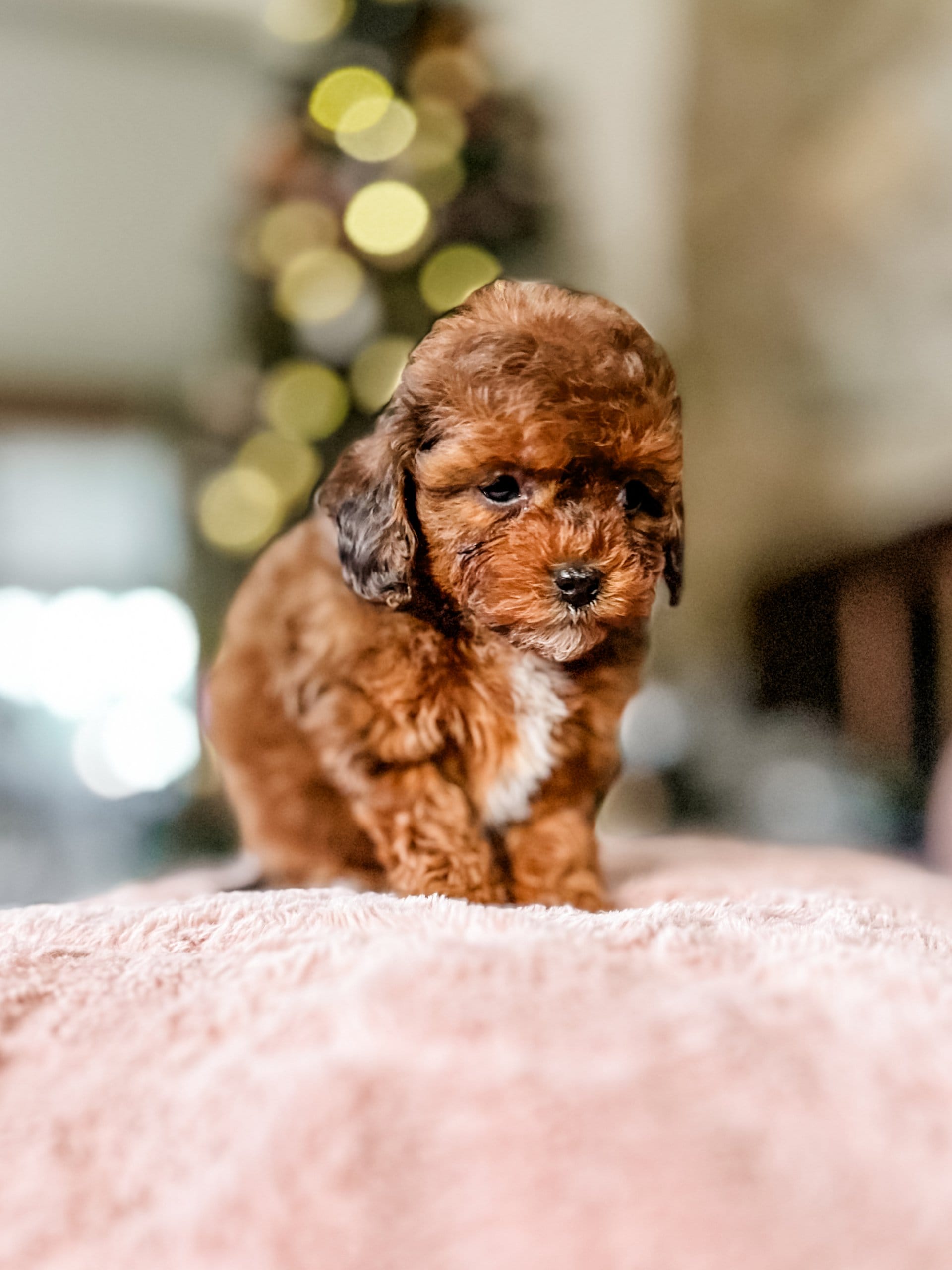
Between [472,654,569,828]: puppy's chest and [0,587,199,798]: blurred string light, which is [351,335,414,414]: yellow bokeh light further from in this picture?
[472,654,569,828]: puppy's chest

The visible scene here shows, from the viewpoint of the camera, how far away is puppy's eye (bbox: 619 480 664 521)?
2.95 ft

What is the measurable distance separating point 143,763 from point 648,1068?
5.53 ft

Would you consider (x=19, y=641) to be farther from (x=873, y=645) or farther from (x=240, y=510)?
(x=873, y=645)

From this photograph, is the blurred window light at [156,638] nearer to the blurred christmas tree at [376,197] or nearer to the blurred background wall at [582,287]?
the blurred background wall at [582,287]

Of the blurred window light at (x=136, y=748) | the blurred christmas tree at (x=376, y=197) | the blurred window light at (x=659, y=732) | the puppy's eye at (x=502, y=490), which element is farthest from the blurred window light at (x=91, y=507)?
the puppy's eye at (x=502, y=490)

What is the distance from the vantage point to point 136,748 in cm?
207

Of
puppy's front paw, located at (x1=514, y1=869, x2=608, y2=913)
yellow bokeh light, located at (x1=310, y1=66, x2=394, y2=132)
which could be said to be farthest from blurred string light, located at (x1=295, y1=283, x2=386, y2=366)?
puppy's front paw, located at (x1=514, y1=869, x2=608, y2=913)

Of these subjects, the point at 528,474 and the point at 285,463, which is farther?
the point at 285,463

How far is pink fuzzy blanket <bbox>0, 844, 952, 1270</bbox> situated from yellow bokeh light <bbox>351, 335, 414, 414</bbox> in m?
1.22

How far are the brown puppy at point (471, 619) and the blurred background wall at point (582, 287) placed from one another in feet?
2.84

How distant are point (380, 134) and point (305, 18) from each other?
16.3 inches

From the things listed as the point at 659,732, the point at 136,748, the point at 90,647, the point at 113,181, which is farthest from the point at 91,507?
the point at 659,732

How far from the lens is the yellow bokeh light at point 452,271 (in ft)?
5.61

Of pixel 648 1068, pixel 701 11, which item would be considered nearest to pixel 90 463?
pixel 701 11
